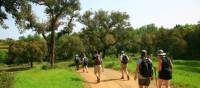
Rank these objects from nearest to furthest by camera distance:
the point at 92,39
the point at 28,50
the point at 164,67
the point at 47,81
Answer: the point at 164,67 < the point at 47,81 < the point at 92,39 < the point at 28,50

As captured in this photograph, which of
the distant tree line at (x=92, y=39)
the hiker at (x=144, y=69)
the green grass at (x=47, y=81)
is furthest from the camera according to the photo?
the distant tree line at (x=92, y=39)

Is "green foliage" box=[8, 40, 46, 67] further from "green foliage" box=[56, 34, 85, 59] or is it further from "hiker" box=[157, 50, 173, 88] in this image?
"hiker" box=[157, 50, 173, 88]

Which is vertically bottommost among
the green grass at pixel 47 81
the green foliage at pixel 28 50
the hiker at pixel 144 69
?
the green grass at pixel 47 81

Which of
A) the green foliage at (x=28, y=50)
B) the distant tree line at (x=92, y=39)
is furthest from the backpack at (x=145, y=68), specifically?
the green foliage at (x=28, y=50)

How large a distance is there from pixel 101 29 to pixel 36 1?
183ft

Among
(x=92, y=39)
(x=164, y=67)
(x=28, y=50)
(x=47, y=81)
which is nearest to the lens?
(x=164, y=67)

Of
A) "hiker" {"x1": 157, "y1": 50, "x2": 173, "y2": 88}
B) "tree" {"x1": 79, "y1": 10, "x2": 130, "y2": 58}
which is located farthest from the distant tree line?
"hiker" {"x1": 157, "y1": 50, "x2": 173, "y2": 88}

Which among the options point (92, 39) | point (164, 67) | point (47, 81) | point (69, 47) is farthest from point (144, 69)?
point (69, 47)

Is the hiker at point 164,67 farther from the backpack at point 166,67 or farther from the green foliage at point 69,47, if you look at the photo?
the green foliage at point 69,47

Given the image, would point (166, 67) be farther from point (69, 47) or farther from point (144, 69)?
point (69, 47)

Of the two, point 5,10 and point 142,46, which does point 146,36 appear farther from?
point 5,10

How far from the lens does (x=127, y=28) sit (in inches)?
3622

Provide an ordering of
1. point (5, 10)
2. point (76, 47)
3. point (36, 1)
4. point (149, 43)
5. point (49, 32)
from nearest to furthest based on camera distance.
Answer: point (5, 10)
point (36, 1)
point (49, 32)
point (76, 47)
point (149, 43)

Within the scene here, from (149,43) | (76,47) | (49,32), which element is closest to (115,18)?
(76,47)
